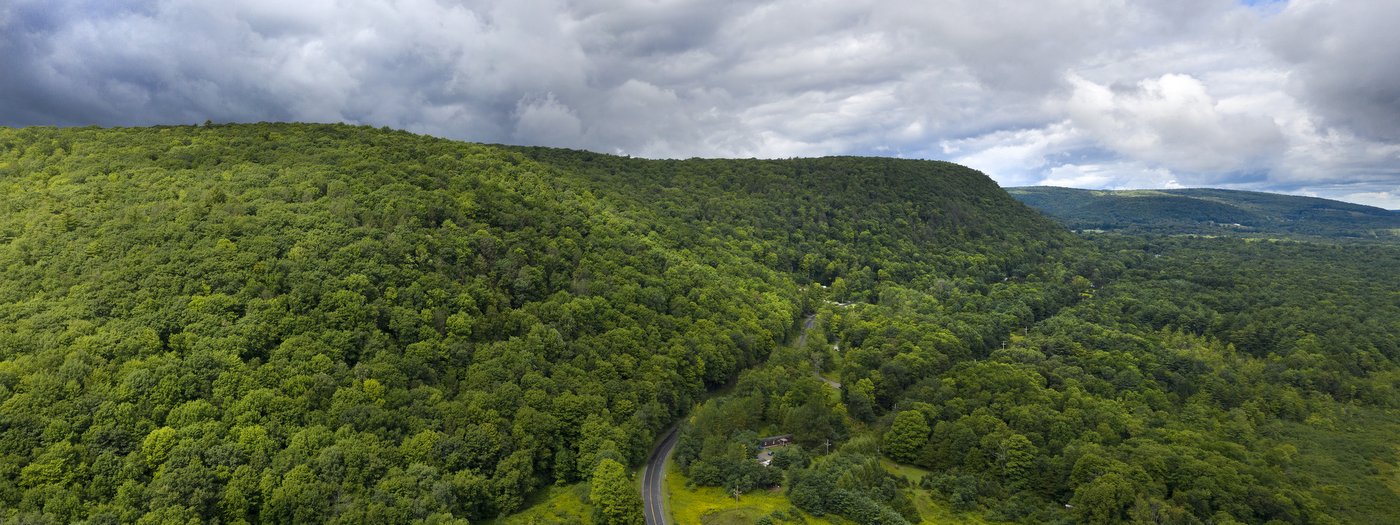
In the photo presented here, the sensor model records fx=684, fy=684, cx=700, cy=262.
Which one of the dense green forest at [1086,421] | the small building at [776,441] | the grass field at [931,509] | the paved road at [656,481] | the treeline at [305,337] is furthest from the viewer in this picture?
the small building at [776,441]

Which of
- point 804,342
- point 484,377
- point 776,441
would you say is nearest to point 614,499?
point 484,377

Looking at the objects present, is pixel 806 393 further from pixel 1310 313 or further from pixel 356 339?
pixel 1310 313

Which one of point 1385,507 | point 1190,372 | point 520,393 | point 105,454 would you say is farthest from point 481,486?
point 1190,372

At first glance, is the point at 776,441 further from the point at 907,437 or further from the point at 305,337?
the point at 305,337

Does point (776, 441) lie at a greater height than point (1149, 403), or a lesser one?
lesser

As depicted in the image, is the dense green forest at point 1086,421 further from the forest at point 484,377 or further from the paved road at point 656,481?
the paved road at point 656,481

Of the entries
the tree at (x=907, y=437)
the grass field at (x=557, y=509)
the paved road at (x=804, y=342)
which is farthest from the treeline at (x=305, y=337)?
the tree at (x=907, y=437)
